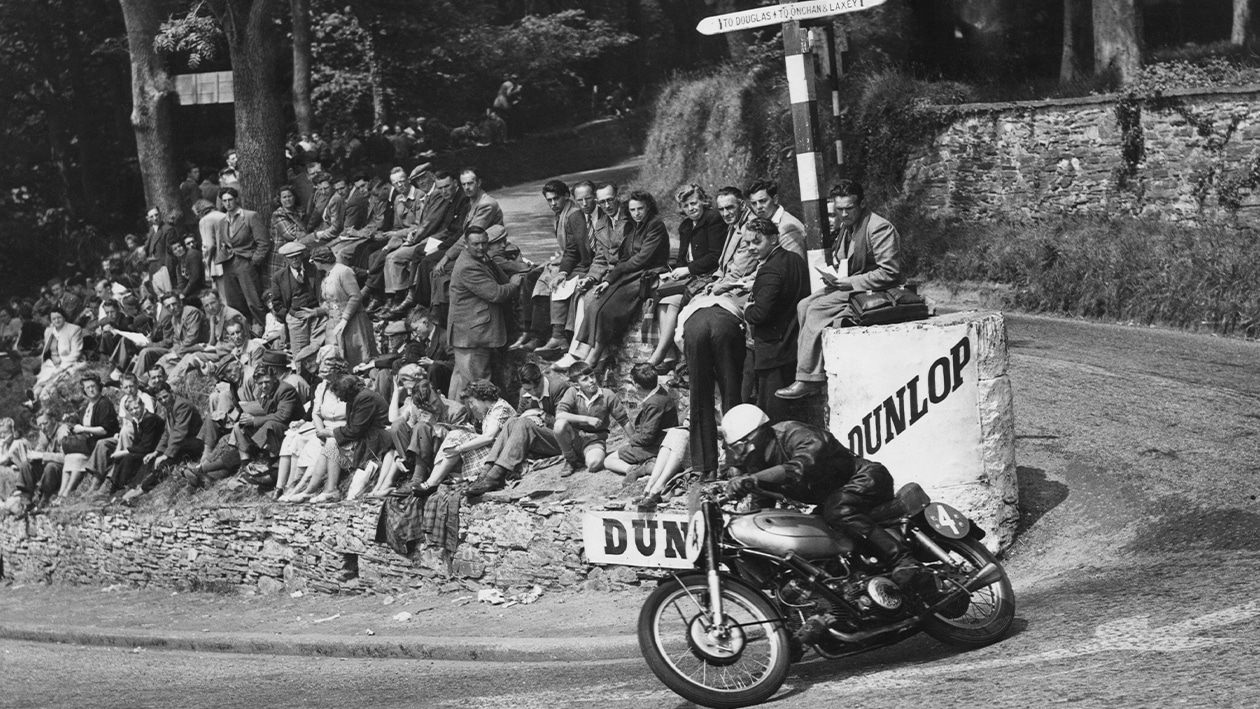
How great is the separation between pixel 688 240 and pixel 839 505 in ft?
17.0

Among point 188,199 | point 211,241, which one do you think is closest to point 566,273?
point 211,241

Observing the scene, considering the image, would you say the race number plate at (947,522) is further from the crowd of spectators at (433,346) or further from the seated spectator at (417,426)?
the seated spectator at (417,426)

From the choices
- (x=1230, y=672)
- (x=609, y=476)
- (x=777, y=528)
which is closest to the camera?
(x=1230, y=672)

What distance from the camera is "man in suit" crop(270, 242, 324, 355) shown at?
714 inches

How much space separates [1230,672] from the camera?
23.9 ft

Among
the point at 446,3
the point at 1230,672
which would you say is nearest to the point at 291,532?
the point at 1230,672

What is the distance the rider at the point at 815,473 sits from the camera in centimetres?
879

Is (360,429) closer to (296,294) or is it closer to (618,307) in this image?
(618,307)

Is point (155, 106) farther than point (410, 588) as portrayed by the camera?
Yes

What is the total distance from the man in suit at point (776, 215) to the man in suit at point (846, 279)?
2.25 feet

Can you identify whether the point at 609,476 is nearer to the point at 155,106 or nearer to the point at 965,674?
the point at 965,674

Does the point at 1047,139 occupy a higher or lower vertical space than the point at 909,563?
higher

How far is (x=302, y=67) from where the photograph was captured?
108ft

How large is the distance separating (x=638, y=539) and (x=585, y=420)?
4.96 metres
